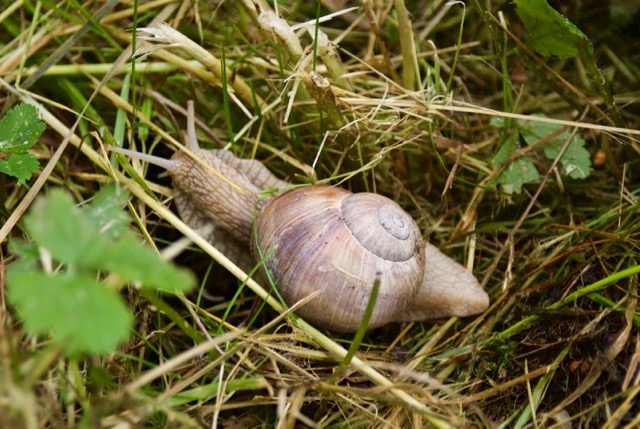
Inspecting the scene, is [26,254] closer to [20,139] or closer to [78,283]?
[78,283]

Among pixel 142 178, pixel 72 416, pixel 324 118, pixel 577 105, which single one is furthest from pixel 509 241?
pixel 72 416

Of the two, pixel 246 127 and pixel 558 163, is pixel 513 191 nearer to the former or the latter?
pixel 558 163

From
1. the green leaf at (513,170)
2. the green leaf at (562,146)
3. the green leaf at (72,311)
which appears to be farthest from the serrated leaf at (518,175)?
the green leaf at (72,311)

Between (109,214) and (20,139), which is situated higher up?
(20,139)

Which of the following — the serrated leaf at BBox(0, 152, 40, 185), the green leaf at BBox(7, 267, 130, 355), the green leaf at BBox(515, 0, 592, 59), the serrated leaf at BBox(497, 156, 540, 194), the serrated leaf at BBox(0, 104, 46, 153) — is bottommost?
the serrated leaf at BBox(497, 156, 540, 194)

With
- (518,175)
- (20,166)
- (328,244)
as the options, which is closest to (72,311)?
(328,244)

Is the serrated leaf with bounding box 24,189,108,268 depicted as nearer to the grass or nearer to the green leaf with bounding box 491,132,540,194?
the grass

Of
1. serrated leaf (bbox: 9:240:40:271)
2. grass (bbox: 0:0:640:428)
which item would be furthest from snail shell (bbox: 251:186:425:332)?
serrated leaf (bbox: 9:240:40:271)

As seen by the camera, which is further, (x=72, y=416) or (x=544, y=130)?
(x=544, y=130)
